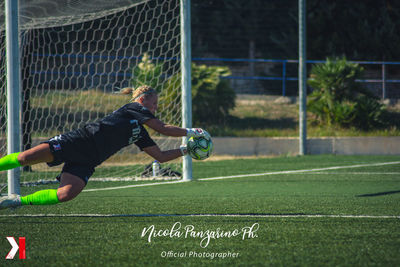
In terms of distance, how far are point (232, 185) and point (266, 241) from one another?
4.20 meters

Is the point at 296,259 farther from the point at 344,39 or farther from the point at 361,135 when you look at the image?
the point at 344,39

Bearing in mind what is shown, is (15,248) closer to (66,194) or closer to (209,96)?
(66,194)

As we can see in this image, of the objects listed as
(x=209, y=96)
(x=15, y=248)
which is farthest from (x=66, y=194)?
(x=209, y=96)

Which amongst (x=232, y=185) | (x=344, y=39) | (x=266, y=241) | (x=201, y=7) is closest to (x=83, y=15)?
(x=232, y=185)

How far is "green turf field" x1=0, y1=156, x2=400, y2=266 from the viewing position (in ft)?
12.7

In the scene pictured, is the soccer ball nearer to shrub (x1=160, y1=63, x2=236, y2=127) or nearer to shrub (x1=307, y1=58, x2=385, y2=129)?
shrub (x1=160, y1=63, x2=236, y2=127)

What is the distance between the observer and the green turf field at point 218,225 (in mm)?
3864

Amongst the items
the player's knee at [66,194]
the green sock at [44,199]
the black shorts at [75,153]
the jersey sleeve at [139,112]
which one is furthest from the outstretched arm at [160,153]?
the green sock at [44,199]

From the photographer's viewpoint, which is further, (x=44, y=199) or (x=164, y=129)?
(x=164, y=129)

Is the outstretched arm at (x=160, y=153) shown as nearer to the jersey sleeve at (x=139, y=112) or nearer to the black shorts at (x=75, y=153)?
the jersey sleeve at (x=139, y=112)

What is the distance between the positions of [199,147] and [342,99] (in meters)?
13.2

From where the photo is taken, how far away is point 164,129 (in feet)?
18.3

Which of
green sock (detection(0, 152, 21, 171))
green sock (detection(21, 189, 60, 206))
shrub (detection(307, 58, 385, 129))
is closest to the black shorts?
green sock (detection(21, 189, 60, 206))

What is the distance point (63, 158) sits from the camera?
5230 mm
